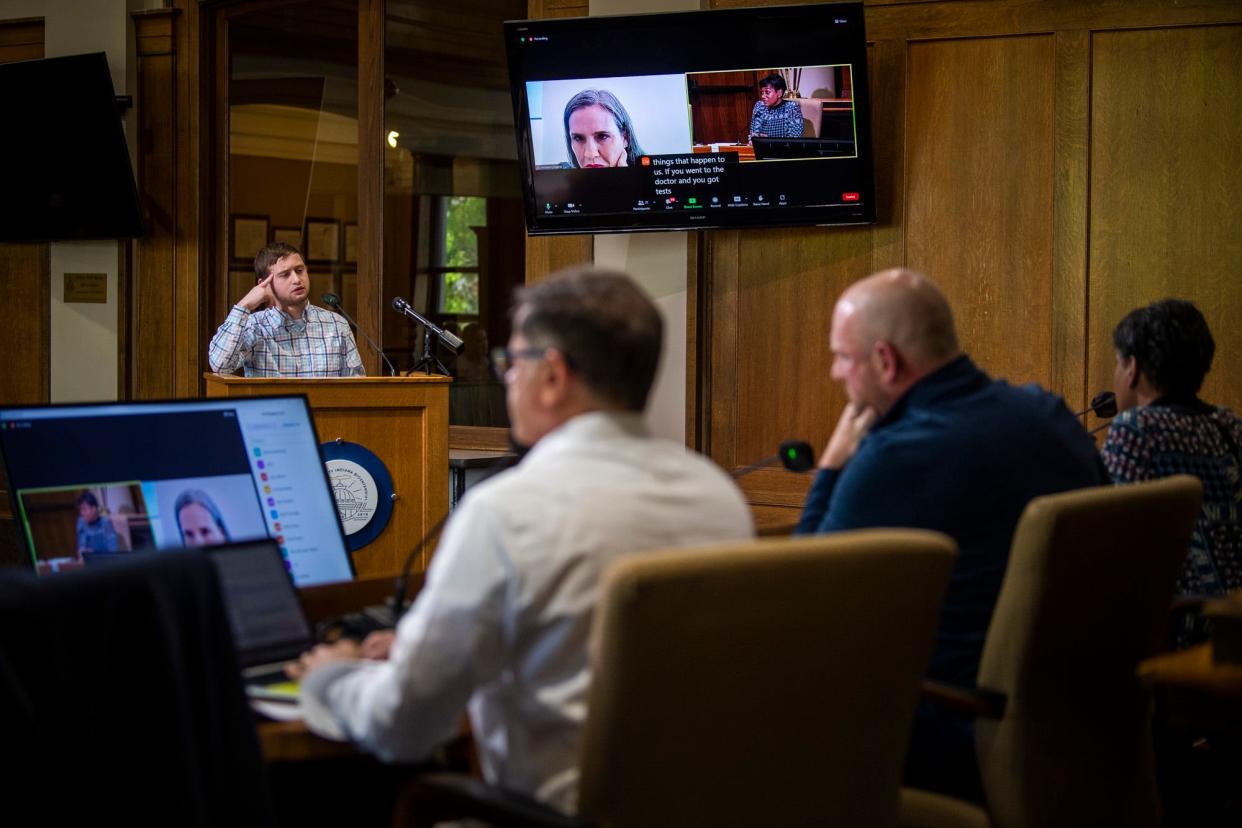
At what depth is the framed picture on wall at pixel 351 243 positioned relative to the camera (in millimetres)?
6367

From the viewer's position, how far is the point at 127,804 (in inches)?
56.8

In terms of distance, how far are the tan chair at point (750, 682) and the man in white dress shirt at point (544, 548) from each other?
8cm

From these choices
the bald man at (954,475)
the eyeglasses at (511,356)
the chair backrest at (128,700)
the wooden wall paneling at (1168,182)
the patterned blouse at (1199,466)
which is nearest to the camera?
the chair backrest at (128,700)

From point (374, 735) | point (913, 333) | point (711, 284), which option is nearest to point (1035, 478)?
point (913, 333)

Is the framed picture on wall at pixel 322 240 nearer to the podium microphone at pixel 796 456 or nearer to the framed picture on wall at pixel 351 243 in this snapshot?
the framed picture on wall at pixel 351 243

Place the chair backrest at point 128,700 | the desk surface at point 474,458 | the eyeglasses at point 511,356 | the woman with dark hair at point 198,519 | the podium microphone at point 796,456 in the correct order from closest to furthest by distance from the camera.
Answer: the chair backrest at point 128,700
the eyeglasses at point 511,356
the woman with dark hair at point 198,519
the podium microphone at point 796,456
the desk surface at point 474,458

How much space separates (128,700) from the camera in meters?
1.45

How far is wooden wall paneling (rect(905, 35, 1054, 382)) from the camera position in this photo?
4.66 meters

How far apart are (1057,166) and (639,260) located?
1514 mm

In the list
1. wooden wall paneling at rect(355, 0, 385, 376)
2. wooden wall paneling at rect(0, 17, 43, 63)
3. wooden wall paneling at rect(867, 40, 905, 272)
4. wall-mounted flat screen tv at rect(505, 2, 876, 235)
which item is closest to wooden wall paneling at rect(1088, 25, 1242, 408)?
wooden wall paneling at rect(867, 40, 905, 272)

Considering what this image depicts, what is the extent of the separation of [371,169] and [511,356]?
4.49m

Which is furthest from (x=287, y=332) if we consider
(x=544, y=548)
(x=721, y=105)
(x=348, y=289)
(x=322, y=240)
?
(x=544, y=548)

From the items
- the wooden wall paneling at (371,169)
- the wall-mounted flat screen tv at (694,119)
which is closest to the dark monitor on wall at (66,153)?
the wooden wall paneling at (371,169)

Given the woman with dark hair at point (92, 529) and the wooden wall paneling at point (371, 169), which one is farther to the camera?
the wooden wall paneling at point (371, 169)
